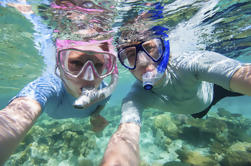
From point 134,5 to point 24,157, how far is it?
836cm

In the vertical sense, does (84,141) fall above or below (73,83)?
below

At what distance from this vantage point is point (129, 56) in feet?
15.0

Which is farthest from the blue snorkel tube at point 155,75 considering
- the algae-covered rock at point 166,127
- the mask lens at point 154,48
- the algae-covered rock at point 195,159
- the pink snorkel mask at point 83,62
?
the algae-covered rock at point 166,127

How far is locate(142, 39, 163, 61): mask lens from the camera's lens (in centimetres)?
423

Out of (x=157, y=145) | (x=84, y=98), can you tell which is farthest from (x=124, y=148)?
(x=157, y=145)

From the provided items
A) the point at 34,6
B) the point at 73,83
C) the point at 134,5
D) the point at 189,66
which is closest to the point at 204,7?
the point at 134,5

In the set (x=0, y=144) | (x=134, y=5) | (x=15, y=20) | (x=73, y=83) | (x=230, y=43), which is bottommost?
(x=0, y=144)

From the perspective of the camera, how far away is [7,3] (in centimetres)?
489

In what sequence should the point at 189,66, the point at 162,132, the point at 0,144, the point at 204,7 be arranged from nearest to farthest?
the point at 0,144 < the point at 189,66 < the point at 204,7 < the point at 162,132

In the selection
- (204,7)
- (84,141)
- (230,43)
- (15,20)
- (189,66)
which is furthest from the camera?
(230,43)

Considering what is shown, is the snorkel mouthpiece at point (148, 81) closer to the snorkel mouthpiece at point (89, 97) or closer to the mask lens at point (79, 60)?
the snorkel mouthpiece at point (89, 97)

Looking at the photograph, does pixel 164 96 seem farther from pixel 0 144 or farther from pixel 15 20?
pixel 15 20

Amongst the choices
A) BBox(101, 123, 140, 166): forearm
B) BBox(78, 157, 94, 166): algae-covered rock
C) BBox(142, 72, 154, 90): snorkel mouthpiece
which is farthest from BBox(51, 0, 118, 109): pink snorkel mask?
BBox(78, 157, 94, 166): algae-covered rock

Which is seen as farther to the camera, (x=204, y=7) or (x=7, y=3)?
(x=204, y=7)
